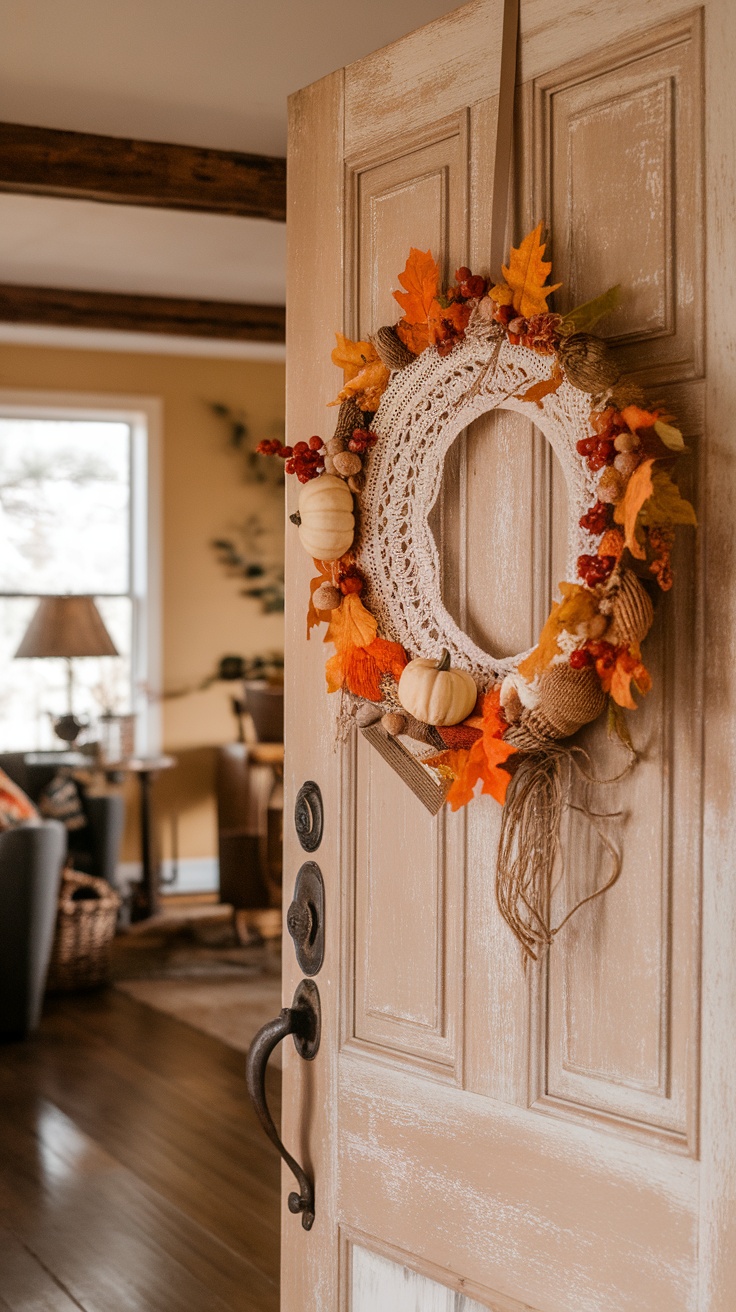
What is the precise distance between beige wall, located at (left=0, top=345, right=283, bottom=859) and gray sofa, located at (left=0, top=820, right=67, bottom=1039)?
2.15 meters

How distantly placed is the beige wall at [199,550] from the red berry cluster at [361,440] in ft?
17.7

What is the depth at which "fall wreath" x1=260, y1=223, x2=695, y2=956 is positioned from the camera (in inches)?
48.8

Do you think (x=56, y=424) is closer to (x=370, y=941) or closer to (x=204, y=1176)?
(x=204, y=1176)

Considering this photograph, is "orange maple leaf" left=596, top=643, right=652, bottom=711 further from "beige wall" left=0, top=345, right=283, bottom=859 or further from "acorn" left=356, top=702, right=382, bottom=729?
"beige wall" left=0, top=345, right=283, bottom=859

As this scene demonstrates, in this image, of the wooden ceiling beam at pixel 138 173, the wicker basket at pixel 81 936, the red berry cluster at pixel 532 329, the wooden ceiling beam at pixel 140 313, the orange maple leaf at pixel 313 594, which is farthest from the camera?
the wooden ceiling beam at pixel 140 313

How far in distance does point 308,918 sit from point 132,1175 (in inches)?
86.3

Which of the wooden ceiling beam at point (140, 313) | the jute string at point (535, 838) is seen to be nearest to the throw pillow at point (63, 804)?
the wooden ceiling beam at point (140, 313)

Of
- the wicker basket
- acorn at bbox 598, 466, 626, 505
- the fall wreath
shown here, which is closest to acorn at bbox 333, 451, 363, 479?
the fall wreath

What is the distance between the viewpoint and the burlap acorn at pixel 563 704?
1.27 metres

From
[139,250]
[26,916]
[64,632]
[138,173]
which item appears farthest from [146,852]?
[138,173]

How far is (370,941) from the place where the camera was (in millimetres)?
1588

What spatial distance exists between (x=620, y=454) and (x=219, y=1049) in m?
3.70

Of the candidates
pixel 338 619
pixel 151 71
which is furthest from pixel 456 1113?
pixel 151 71

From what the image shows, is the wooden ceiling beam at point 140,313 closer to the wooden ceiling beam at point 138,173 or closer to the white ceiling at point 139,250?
the white ceiling at point 139,250
